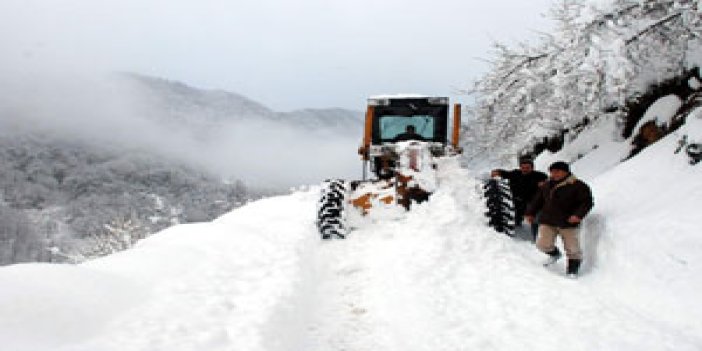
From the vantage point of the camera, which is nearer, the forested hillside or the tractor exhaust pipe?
the forested hillside

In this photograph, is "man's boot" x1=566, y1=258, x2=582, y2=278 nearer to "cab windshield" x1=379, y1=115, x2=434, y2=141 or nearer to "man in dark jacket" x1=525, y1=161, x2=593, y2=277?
"man in dark jacket" x1=525, y1=161, x2=593, y2=277

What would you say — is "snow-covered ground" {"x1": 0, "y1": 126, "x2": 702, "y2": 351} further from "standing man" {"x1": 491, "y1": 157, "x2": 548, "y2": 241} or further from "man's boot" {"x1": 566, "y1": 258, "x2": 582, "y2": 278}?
"standing man" {"x1": 491, "y1": 157, "x2": 548, "y2": 241}

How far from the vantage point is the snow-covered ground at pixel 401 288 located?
13.1ft

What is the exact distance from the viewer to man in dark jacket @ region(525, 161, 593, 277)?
637 cm

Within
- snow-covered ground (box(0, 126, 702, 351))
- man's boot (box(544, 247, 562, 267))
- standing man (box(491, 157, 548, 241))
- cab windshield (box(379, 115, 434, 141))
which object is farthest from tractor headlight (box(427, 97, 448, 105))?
man's boot (box(544, 247, 562, 267))

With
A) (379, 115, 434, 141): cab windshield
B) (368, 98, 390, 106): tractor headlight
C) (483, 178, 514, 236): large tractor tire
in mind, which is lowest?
(483, 178, 514, 236): large tractor tire

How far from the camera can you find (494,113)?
40.6ft

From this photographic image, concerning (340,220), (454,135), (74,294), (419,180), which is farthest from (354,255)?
(454,135)

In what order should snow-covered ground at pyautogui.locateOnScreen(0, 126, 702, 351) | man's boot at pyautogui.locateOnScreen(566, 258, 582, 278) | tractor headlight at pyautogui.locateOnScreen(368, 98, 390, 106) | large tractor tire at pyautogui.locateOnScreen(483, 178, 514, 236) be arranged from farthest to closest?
tractor headlight at pyautogui.locateOnScreen(368, 98, 390, 106)
large tractor tire at pyautogui.locateOnScreen(483, 178, 514, 236)
man's boot at pyautogui.locateOnScreen(566, 258, 582, 278)
snow-covered ground at pyautogui.locateOnScreen(0, 126, 702, 351)

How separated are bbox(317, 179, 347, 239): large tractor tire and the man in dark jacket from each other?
284cm

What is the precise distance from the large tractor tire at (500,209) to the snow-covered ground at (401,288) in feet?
0.64

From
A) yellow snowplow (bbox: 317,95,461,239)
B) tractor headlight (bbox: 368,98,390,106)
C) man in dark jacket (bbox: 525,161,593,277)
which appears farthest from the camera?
tractor headlight (bbox: 368,98,390,106)

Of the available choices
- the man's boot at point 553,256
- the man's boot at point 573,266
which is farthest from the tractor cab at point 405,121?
the man's boot at point 573,266

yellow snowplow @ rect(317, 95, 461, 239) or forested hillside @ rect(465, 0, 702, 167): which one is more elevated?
forested hillside @ rect(465, 0, 702, 167)
